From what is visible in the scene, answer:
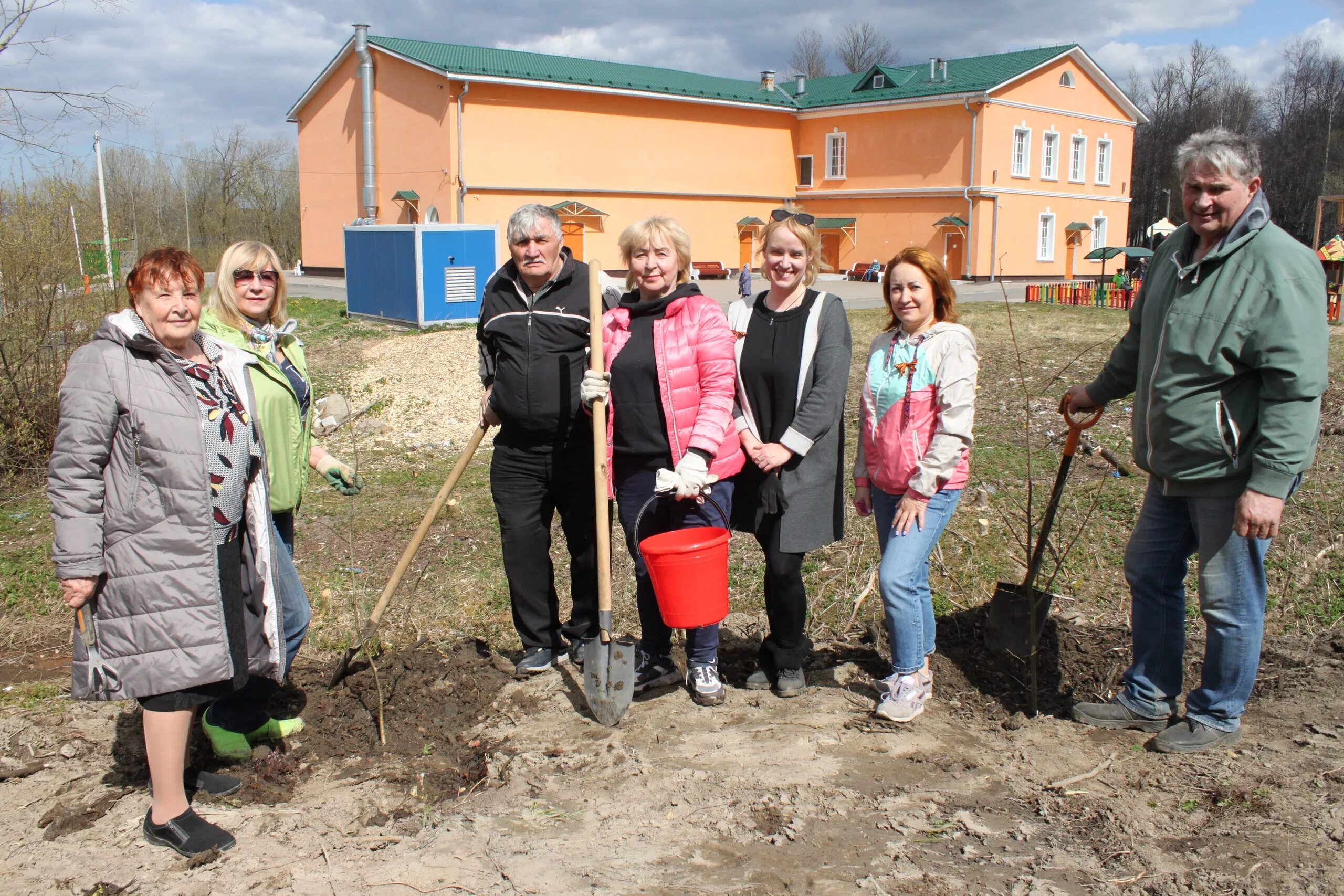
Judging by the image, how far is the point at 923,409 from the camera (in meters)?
3.40

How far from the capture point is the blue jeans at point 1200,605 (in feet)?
10.0

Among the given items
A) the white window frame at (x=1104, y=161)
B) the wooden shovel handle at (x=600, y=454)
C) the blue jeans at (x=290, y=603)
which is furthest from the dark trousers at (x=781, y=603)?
the white window frame at (x=1104, y=161)

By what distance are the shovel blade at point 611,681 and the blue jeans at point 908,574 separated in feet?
3.10

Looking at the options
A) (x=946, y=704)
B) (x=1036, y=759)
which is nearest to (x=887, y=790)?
(x=1036, y=759)

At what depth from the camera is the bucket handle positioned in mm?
3496

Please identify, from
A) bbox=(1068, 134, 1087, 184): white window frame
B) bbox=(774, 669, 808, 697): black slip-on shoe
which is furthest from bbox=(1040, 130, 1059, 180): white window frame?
bbox=(774, 669, 808, 697): black slip-on shoe

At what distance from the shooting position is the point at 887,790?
3.09 meters

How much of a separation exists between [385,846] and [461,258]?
1490cm

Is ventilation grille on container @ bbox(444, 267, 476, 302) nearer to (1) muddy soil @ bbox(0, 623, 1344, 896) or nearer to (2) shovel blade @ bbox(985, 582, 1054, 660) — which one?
(1) muddy soil @ bbox(0, 623, 1344, 896)

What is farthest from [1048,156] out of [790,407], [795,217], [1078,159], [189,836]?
[189,836]

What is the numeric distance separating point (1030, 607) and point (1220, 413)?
3.73 ft

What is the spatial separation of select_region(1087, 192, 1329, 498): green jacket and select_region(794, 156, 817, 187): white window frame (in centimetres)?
3212

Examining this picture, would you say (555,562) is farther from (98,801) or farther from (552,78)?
(552,78)

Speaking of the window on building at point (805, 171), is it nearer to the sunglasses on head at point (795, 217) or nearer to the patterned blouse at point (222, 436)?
the sunglasses on head at point (795, 217)
